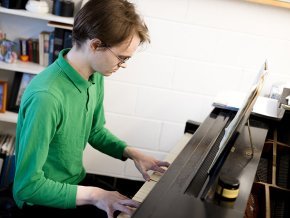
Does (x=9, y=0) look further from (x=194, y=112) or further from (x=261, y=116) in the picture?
(x=261, y=116)

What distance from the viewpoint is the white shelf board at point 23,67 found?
2.10 meters

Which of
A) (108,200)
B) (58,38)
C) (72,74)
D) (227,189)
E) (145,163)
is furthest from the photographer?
(58,38)

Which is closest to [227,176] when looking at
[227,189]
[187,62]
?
[227,189]

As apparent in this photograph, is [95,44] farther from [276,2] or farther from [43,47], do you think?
[276,2]

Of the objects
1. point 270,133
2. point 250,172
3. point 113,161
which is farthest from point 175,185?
point 113,161

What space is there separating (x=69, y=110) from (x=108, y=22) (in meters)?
0.31

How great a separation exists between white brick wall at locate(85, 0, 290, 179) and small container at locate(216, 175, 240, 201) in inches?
50.9

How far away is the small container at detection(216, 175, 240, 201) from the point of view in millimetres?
953

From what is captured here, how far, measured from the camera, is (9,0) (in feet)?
6.64

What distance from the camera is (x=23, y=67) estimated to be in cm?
212

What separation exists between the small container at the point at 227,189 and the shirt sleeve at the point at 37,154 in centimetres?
45

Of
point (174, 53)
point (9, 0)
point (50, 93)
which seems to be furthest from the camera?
point (174, 53)

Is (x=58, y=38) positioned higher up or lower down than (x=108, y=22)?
lower down

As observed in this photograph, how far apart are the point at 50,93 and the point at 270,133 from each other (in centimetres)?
→ 90
